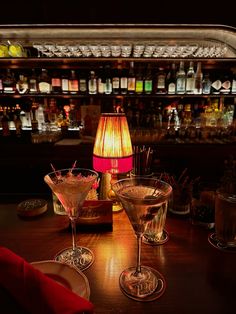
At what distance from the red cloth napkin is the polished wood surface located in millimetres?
138

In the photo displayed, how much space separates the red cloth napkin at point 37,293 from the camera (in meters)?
0.48

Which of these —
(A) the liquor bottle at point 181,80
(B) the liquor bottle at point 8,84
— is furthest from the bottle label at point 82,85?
(A) the liquor bottle at point 181,80

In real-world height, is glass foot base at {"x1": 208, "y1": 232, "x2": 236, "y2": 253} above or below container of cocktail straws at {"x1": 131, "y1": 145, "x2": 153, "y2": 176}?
below

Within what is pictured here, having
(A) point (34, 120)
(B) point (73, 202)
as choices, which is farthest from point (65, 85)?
(B) point (73, 202)

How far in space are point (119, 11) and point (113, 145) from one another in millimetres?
1392

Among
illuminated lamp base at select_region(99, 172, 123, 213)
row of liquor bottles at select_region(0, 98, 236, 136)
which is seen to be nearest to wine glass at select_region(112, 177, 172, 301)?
illuminated lamp base at select_region(99, 172, 123, 213)

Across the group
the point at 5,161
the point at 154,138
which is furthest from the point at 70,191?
the point at 5,161

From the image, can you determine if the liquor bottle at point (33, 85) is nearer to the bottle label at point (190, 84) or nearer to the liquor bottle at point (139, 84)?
the liquor bottle at point (139, 84)

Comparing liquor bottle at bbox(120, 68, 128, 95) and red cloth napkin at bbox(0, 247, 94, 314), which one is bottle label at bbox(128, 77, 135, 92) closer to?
liquor bottle at bbox(120, 68, 128, 95)

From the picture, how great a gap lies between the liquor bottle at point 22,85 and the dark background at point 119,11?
82 centimetres

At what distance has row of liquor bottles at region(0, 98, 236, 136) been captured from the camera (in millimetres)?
2932

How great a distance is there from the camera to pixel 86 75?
2.91 m

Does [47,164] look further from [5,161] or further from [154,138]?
[154,138]

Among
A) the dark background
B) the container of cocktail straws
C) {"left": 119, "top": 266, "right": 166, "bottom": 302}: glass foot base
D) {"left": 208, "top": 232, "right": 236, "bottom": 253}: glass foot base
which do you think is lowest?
{"left": 119, "top": 266, "right": 166, "bottom": 302}: glass foot base
